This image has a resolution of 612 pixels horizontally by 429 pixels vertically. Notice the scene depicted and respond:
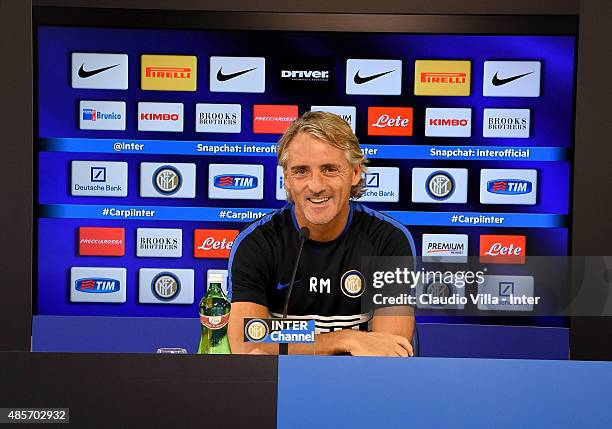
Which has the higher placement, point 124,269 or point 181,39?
point 181,39

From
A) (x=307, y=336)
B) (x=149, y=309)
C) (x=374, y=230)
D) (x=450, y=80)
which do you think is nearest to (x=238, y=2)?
(x=450, y=80)

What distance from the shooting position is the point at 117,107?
3006 mm

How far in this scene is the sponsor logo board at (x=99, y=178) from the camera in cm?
303

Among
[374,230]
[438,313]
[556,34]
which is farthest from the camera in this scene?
[556,34]

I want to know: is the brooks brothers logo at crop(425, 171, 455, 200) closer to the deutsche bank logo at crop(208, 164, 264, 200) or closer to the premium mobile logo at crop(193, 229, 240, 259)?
the deutsche bank logo at crop(208, 164, 264, 200)

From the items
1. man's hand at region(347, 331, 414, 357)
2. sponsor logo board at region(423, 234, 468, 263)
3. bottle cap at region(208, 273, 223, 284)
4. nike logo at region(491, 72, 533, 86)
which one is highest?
nike logo at region(491, 72, 533, 86)

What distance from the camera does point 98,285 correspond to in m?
3.08

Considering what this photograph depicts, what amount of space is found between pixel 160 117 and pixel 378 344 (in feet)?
6.56

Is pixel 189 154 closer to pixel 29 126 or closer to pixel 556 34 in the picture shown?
pixel 29 126

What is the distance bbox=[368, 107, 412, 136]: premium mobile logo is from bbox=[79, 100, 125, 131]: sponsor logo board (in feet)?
3.37

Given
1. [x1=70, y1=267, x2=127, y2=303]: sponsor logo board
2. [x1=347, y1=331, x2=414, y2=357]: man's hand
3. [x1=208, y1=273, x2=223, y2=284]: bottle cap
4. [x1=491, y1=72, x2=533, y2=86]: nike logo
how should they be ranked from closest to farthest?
[x1=347, y1=331, x2=414, y2=357]: man's hand
[x1=208, y1=273, x2=223, y2=284]: bottle cap
[x1=491, y1=72, x2=533, y2=86]: nike logo
[x1=70, y1=267, x2=127, y2=303]: sponsor logo board

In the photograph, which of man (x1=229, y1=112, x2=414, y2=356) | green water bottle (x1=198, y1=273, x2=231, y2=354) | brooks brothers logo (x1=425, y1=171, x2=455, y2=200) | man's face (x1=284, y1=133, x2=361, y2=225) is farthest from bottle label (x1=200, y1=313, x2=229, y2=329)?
brooks brothers logo (x1=425, y1=171, x2=455, y2=200)

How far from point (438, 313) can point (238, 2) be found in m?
2.39

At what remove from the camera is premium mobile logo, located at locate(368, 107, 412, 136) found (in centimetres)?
298
